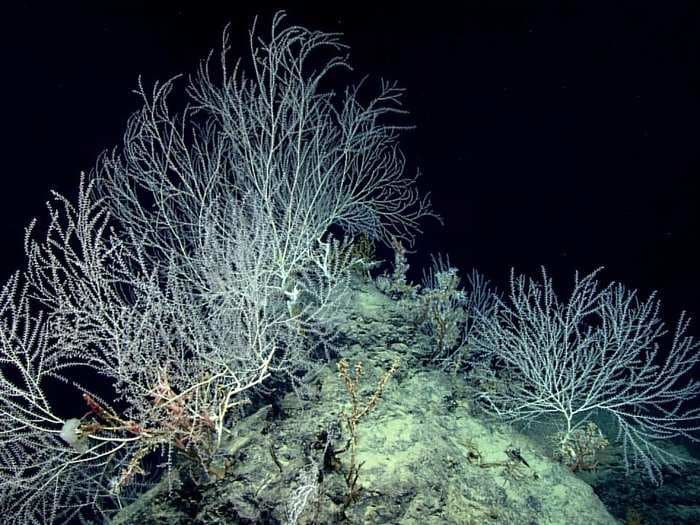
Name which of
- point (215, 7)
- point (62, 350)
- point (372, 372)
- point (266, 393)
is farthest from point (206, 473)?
point (215, 7)

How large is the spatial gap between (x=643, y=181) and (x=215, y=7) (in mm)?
15787

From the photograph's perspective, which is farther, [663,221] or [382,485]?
[663,221]

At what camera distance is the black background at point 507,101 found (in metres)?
12.7

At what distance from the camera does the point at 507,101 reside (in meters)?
15.1

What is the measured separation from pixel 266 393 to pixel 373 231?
13.3ft

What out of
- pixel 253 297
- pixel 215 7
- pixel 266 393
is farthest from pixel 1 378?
pixel 215 7

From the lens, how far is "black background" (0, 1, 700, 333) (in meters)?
12.7

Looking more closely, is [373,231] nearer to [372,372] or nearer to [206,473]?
[372,372]

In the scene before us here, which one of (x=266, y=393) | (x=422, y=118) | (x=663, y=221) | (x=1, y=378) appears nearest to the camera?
(x=1, y=378)

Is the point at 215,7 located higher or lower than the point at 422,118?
higher

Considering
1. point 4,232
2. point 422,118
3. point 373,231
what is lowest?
point 4,232

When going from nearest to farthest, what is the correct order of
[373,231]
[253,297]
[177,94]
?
[253,297], [373,231], [177,94]

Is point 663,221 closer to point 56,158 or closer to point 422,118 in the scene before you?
point 422,118

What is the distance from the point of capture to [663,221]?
1367 centimetres
